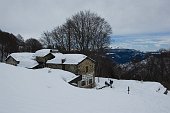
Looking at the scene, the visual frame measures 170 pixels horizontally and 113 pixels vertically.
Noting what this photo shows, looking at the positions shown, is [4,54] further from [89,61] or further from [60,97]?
[60,97]

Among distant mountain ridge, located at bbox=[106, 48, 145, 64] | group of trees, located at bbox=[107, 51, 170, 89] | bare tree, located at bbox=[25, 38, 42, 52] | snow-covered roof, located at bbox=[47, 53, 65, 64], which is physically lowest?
group of trees, located at bbox=[107, 51, 170, 89]

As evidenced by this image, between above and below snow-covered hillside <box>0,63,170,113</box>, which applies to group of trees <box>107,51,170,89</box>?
below

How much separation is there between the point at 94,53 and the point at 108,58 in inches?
224

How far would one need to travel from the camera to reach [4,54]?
67.6 meters

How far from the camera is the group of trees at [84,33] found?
166ft

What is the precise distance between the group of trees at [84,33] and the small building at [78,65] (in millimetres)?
10678

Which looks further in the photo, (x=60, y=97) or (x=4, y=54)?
(x=4, y=54)

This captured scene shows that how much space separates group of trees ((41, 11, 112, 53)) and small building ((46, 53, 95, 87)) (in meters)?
10.7

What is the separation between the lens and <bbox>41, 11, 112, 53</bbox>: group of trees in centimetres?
5047

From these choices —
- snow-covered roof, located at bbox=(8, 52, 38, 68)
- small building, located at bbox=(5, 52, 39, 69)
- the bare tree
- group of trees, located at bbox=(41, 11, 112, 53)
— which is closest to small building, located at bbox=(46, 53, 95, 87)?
small building, located at bbox=(5, 52, 39, 69)

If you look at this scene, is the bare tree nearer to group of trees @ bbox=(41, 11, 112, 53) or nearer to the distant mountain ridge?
group of trees @ bbox=(41, 11, 112, 53)

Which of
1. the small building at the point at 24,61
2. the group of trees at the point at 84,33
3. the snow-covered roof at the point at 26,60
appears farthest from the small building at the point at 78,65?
the group of trees at the point at 84,33

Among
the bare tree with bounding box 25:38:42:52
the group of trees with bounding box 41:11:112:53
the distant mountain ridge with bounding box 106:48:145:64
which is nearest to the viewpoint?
the group of trees with bounding box 41:11:112:53

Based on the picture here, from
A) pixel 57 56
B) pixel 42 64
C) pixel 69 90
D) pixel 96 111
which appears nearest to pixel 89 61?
pixel 57 56
